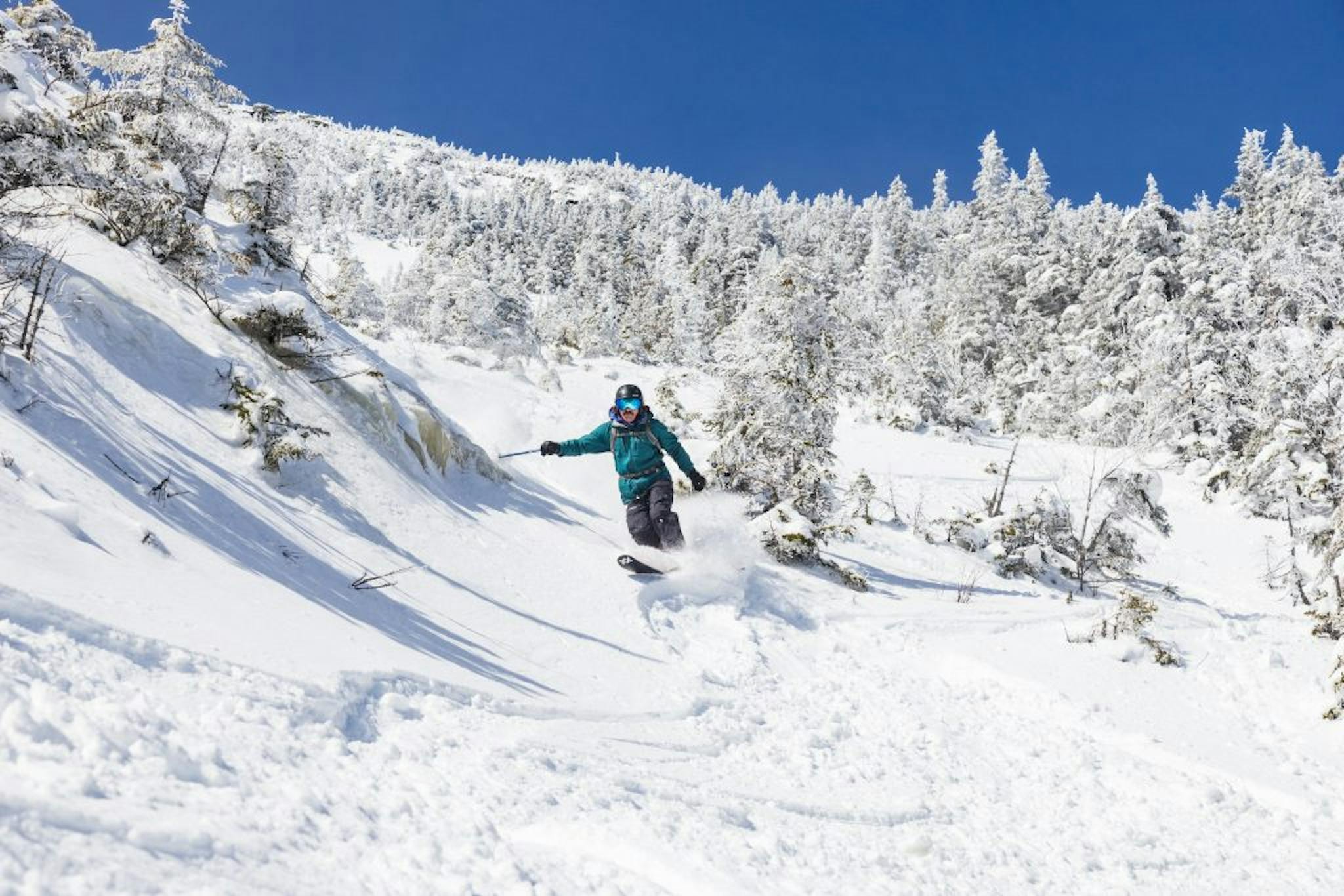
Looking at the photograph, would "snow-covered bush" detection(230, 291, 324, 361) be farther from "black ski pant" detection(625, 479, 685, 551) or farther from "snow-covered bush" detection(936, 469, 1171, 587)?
"snow-covered bush" detection(936, 469, 1171, 587)

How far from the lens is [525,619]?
245 inches

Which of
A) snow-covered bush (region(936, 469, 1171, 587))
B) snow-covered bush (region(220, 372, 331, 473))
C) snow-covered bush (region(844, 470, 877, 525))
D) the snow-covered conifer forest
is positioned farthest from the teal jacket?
snow-covered bush (region(936, 469, 1171, 587))

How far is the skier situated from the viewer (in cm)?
930

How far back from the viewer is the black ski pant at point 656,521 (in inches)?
364

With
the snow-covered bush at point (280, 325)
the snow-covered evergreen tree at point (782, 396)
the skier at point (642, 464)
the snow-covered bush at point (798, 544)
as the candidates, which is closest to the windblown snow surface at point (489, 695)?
the snow-covered bush at point (798, 544)

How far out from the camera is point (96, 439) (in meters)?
4.95

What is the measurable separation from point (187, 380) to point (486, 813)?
18.0ft

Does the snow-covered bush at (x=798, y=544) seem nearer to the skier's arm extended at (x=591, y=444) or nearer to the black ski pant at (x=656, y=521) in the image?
the black ski pant at (x=656, y=521)

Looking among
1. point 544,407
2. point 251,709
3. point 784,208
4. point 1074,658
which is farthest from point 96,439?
point 784,208

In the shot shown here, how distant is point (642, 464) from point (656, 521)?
A: 0.78m

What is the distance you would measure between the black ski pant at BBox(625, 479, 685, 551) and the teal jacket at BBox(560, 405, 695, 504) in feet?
0.47

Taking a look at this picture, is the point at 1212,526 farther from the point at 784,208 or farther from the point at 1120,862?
the point at 784,208

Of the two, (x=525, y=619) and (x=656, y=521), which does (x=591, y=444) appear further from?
(x=525, y=619)

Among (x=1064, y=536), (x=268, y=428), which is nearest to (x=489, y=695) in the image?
(x=268, y=428)
